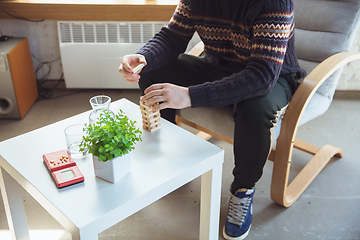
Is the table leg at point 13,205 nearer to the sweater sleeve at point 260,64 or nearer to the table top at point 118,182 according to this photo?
the table top at point 118,182

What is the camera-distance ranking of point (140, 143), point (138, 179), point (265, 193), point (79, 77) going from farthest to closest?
point (79, 77), point (265, 193), point (140, 143), point (138, 179)

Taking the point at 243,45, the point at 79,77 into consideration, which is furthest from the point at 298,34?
the point at 79,77

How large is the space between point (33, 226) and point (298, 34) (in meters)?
1.34

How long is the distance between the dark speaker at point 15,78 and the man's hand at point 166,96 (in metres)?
1.19

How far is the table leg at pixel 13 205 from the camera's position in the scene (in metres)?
1.13

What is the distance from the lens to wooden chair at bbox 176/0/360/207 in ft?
4.22

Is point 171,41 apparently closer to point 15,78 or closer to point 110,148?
point 110,148

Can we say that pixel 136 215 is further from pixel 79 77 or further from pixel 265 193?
pixel 79 77

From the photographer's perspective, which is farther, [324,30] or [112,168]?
[324,30]

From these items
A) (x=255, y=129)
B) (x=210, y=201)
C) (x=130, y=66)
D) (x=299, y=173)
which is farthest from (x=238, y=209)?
(x=130, y=66)

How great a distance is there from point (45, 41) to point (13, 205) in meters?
1.44

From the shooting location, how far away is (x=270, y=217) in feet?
4.70

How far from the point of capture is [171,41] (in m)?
1.49

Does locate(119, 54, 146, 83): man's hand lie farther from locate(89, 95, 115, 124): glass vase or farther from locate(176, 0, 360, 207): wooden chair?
locate(176, 0, 360, 207): wooden chair
